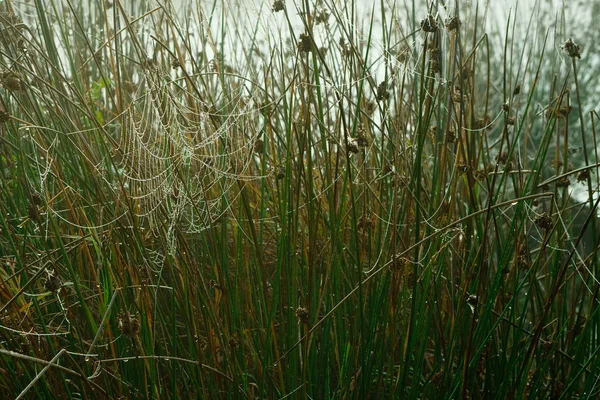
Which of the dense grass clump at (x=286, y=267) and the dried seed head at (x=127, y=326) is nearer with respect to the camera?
the dried seed head at (x=127, y=326)

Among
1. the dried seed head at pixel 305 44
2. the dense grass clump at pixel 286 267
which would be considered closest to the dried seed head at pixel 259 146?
the dense grass clump at pixel 286 267

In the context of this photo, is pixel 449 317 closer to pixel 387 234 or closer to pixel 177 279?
pixel 387 234

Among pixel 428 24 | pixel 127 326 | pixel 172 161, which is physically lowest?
pixel 127 326

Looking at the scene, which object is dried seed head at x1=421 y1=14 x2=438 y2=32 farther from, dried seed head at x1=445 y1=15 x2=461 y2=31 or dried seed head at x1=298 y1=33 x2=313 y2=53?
dried seed head at x1=298 y1=33 x2=313 y2=53

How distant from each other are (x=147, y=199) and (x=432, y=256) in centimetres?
42

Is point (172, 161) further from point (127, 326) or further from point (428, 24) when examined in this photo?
point (428, 24)

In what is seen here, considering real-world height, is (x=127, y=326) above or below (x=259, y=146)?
below

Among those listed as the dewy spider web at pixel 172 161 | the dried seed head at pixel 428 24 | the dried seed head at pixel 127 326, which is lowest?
the dried seed head at pixel 127 326

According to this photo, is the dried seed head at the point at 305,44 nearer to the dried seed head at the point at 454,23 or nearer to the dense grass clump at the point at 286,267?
the dense grass clump at the point at 286,267

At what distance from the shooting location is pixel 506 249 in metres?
1.18

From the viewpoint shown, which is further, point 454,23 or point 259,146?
point 259,146

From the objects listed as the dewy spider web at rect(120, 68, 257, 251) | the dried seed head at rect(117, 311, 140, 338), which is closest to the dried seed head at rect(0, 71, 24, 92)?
the dewy spider web at rect(120, 68, 257, 251)

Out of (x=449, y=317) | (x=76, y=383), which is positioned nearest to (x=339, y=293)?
(x=449, y=317)

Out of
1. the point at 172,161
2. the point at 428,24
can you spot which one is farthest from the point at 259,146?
the point at 428,24
